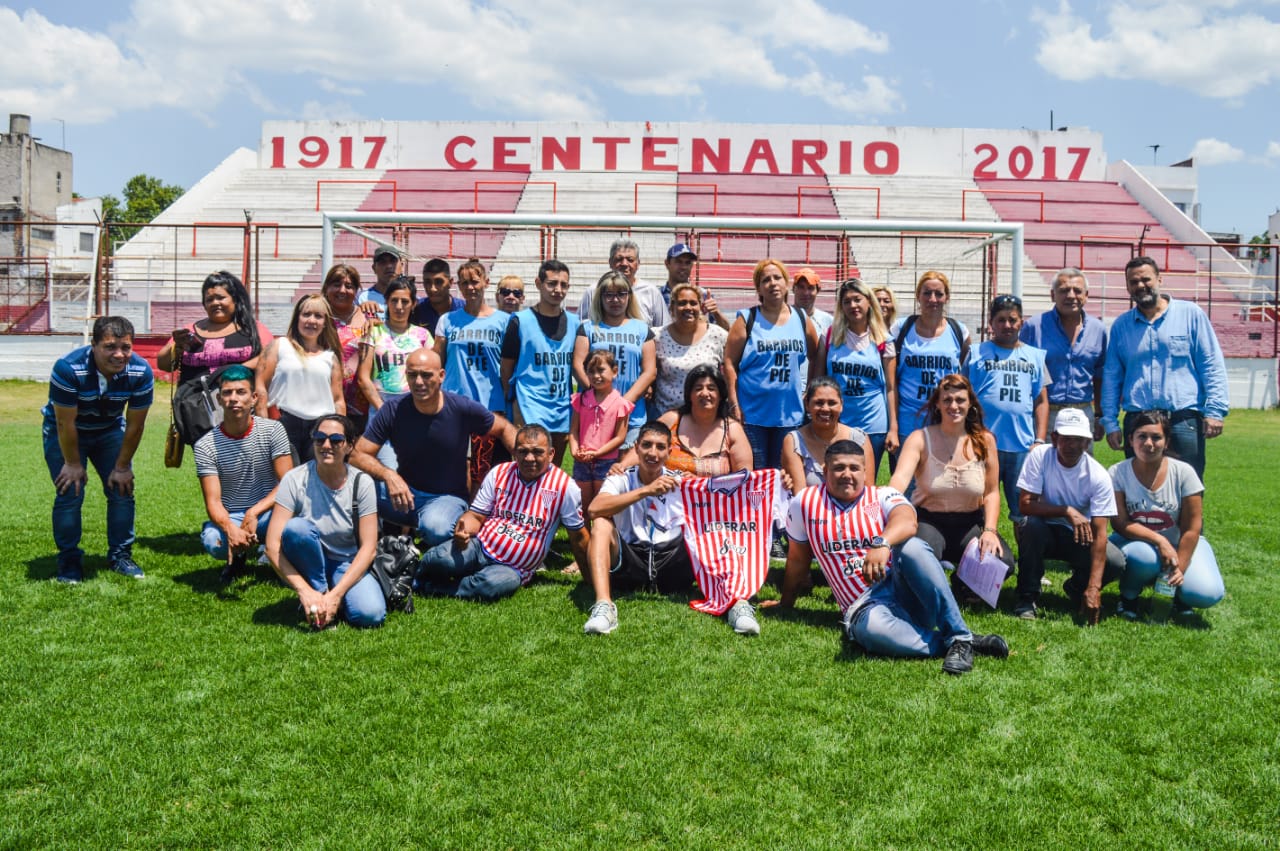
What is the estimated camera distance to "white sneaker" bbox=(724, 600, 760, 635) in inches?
167

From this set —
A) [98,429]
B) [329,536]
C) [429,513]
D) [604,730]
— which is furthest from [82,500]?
[604,730]

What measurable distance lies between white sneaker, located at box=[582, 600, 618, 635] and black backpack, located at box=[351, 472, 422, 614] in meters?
0.93

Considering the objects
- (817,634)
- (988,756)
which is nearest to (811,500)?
(817,634)

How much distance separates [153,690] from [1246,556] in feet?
21.2

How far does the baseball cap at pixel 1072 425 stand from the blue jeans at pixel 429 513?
317cm

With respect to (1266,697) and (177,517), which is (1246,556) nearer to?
(1266,697)

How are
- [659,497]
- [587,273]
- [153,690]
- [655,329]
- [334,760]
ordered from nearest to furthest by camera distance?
[334,760]
[153,690]
[659,497]
[655,329]
[587,273]

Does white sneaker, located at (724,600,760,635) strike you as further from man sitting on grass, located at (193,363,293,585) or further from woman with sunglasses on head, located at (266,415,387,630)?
man sitting on grass, located at (193,363,293,585)

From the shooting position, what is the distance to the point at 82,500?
5137 mm

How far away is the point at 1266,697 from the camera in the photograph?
11.8 feet

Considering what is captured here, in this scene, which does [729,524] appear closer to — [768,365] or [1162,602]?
[768,365]

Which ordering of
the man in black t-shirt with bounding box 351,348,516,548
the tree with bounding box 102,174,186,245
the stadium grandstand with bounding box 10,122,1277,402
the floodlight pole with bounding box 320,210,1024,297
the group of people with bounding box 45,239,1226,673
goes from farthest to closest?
the tree with bounding box 102,174,186,245
the stadium grandstand with bounding box 10,122,1277,402
the floodlight pole with bounding box 320,210,1024,297
the man in black t-shirt with bounding box 351,348,516,548
the group of people with bounding box 45,239,1226,673

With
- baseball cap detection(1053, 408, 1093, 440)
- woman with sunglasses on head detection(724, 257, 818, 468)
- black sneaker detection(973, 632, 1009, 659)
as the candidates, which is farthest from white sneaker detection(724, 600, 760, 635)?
baseball cap detection(1053, 408, 1093, 440)

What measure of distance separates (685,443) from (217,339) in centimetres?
280
